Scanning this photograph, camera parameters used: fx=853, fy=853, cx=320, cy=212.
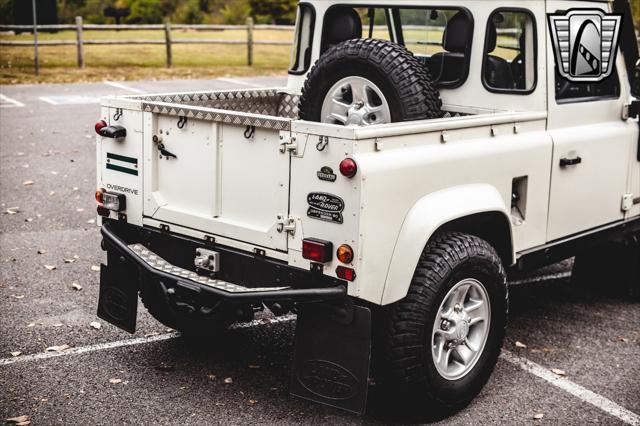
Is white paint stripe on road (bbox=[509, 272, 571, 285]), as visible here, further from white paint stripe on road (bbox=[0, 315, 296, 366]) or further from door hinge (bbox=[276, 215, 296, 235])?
door hinge (bbox=[276, 215, 296, 235])

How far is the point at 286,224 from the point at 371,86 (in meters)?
1.04

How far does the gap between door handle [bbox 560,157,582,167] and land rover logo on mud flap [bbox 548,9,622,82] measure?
0.51 meters

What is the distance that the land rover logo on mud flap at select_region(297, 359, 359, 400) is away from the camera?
4066 millimetres

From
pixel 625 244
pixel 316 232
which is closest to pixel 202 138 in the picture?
pixel 316 232

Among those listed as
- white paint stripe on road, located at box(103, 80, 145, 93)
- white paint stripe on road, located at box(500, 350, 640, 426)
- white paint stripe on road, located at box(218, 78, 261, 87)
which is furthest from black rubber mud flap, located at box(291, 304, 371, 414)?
white paint stripe on road, located at box(218, 78, 261, 87)

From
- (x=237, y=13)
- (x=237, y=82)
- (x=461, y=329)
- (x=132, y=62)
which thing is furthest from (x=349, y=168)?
(x=237, y=13)

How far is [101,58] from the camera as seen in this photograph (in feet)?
77.1

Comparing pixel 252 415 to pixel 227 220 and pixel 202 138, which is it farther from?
pixel 202 138

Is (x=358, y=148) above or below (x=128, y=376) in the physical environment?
above

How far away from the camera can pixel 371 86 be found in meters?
4.76

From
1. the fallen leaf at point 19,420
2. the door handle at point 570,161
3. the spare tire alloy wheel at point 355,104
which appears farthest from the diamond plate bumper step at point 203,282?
the door handle at point 570,161

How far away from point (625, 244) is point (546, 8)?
2.14 meters

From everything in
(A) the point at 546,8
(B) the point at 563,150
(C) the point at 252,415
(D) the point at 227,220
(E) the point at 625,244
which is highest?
(A) the point at 546,8

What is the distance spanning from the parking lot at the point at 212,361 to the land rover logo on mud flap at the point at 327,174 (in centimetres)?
127
